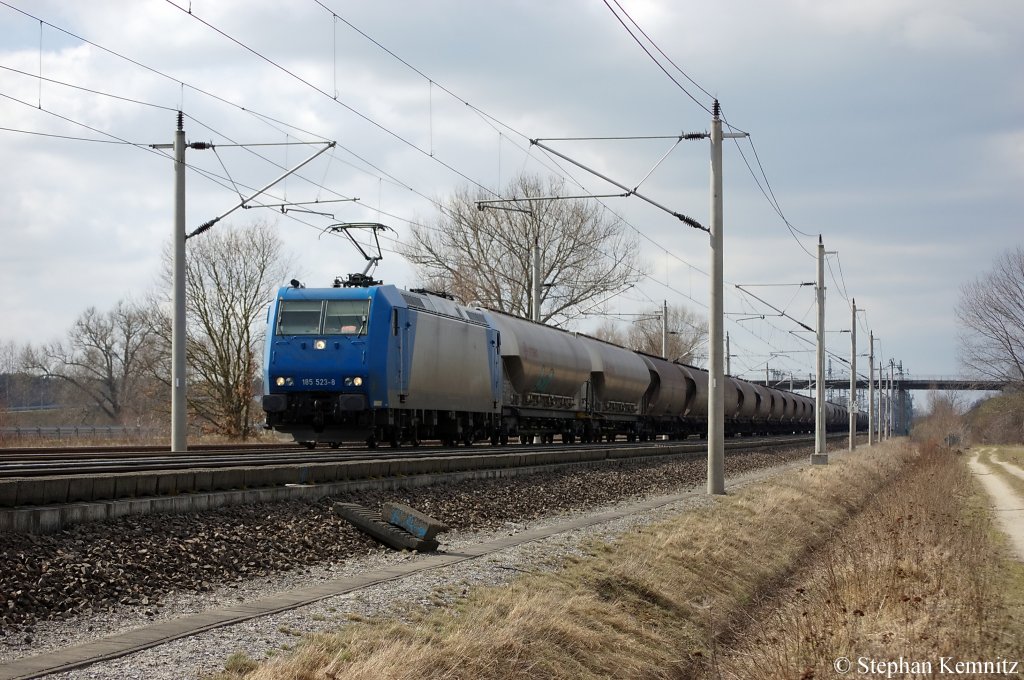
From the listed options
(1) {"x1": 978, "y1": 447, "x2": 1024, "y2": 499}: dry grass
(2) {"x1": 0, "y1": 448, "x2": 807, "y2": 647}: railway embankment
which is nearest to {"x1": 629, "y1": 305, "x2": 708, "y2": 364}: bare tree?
(1) {"x1": 978, "y1": 447, "x2": 1024, "y2": 499}: dry grass

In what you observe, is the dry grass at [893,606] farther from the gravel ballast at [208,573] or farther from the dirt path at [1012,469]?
the dirt path at [1012,469]

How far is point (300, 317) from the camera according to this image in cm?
2373

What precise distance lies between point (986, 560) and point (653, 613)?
27.8 feet

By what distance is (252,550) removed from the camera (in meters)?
10.4

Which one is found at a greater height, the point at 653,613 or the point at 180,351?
the point at 180,351

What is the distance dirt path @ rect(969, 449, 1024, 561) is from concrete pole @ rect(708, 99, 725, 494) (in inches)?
222

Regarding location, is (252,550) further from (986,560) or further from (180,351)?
(180,351)

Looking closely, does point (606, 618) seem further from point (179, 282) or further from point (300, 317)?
point (179, 282)

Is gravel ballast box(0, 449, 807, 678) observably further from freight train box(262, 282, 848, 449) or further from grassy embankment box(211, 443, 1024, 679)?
freight train box(262, 282, 848, 449)

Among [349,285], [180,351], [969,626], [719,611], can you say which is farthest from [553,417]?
[969,626]

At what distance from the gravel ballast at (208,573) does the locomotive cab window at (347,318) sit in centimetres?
884

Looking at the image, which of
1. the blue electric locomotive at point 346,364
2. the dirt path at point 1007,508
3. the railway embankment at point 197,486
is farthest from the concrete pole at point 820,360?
the railway embankment at point 197,486

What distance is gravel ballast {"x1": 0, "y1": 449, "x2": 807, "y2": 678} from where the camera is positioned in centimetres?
711

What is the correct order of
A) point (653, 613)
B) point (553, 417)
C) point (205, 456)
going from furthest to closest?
point (553, 417) → point (205, 456) → point (653, 613)
